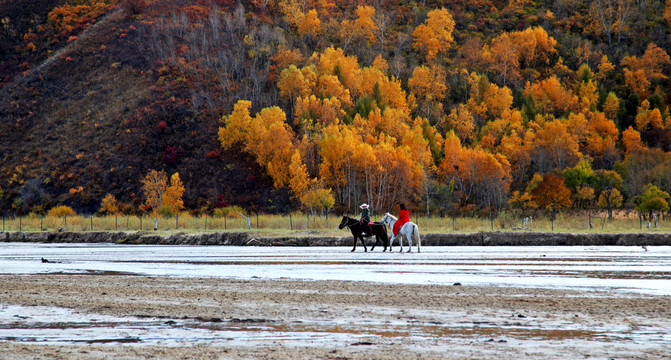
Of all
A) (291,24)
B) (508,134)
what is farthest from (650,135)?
(291,24)

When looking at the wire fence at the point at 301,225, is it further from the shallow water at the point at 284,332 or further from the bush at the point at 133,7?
the bush at the point at 133,7

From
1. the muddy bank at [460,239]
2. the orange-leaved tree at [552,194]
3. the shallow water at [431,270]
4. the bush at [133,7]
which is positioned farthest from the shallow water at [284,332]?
the bush at [133,7]

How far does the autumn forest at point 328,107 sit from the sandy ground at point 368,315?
46.7m

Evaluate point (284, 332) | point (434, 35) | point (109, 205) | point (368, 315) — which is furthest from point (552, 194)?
point (284, 332)

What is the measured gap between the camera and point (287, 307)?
1195 cm

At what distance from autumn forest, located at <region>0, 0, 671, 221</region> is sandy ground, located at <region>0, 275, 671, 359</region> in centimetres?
4673

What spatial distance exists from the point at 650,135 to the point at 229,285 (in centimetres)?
11086

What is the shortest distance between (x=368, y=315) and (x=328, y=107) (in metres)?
87.8

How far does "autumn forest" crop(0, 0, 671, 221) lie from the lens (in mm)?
87562

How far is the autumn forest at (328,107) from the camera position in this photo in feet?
287

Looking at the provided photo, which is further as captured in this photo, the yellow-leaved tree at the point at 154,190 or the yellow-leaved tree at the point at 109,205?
the yellow-leaved tree at the point at 109,205

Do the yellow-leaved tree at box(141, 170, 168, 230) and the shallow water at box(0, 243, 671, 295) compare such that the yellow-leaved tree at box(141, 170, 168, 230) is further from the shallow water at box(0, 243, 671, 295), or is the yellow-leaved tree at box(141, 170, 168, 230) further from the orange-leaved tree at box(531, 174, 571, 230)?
the shallow water at box(0, 243, 671, 295)

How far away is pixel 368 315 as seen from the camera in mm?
11086

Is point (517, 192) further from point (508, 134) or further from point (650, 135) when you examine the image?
point (650, 135)
